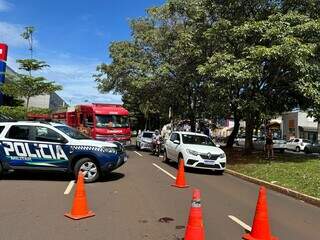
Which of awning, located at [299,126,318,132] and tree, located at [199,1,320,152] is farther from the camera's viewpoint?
awning, located at [299,126,318,132]

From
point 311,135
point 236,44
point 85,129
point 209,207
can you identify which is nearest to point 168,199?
point 209,207

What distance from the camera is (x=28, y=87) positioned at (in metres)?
40.6

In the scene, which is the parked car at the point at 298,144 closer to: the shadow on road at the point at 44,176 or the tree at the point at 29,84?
the tree at the point at 29,84

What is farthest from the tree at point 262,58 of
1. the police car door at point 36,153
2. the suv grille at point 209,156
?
the police car door at point 36,153

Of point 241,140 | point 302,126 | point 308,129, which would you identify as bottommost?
point 241,140

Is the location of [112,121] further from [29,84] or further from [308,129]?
[308,129]

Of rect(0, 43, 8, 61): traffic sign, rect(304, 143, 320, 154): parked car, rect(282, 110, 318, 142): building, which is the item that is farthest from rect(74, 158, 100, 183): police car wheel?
rect(282, 110, 318, 142): building

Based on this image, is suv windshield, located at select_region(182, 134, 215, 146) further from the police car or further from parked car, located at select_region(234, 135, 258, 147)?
parked car, located at select_region(234, 135, 258, 147)

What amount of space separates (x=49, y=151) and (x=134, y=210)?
4.77 m

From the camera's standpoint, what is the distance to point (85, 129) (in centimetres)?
2884

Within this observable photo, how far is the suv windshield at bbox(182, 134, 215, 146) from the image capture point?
20469mm

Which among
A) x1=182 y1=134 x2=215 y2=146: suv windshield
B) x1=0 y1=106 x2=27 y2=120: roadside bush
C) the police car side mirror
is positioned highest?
x1=0 y1=106 x2=27 y2=120: roadside bush

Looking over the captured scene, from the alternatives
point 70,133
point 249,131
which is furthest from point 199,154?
point 249,131

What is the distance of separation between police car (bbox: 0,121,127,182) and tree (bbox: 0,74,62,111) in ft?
88.1
